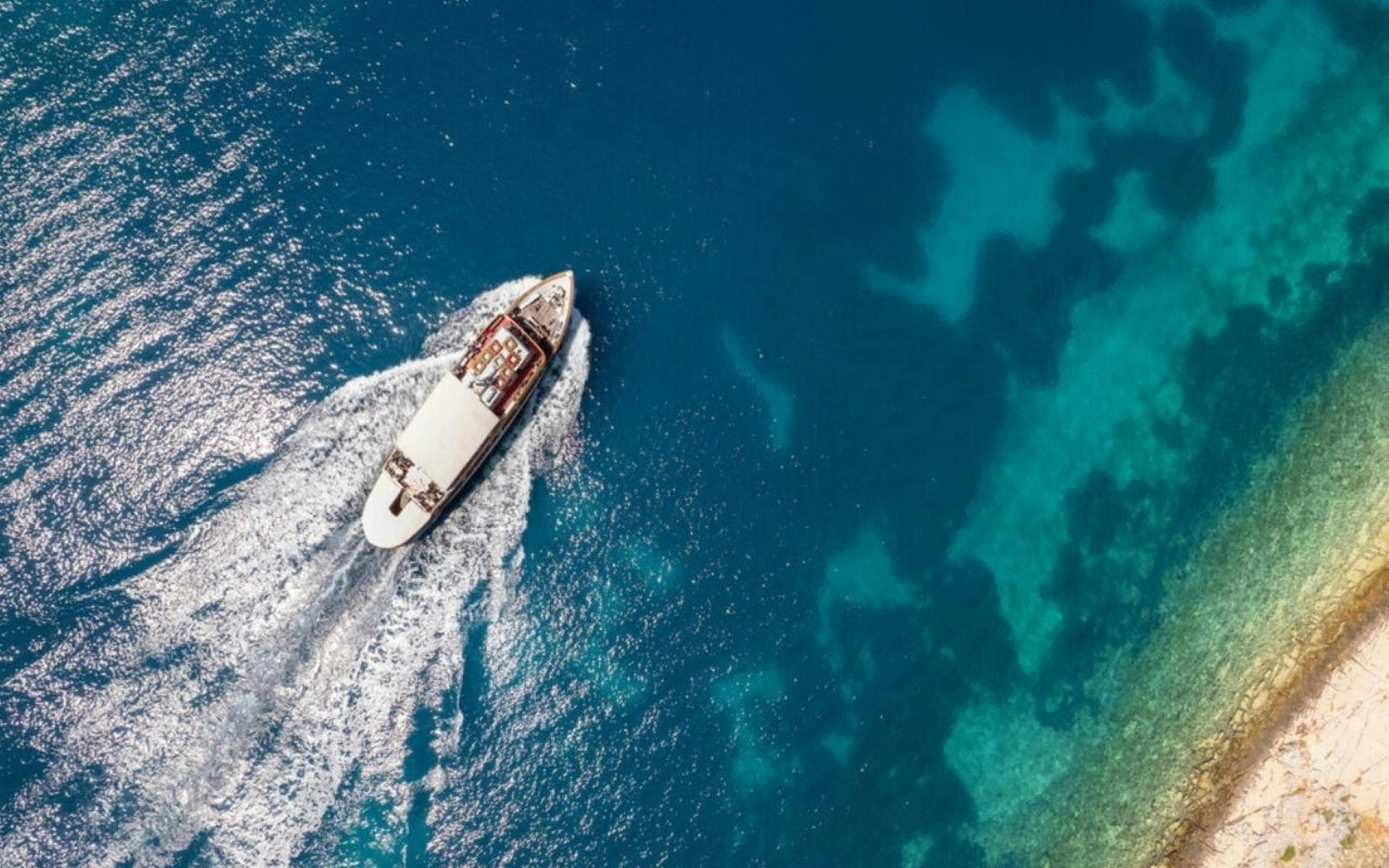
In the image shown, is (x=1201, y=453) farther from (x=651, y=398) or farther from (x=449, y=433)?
(x=449, y=433)

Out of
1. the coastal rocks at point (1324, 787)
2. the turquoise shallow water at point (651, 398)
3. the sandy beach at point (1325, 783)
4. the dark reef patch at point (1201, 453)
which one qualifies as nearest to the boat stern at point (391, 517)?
the turquoise shallow water at point (651, 398)

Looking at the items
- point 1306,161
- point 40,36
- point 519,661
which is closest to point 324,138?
point 40,36

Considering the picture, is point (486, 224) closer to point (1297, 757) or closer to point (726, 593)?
point (726, 593)

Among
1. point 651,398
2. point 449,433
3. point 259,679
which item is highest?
point 651,398

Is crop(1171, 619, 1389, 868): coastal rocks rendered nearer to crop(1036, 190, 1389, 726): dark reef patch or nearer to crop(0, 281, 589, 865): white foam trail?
crop(1036, 190, 1389, 726): dark reef patch

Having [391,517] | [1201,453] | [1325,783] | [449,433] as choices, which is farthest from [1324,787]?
[391,517]

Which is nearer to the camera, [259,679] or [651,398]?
[259,679]
